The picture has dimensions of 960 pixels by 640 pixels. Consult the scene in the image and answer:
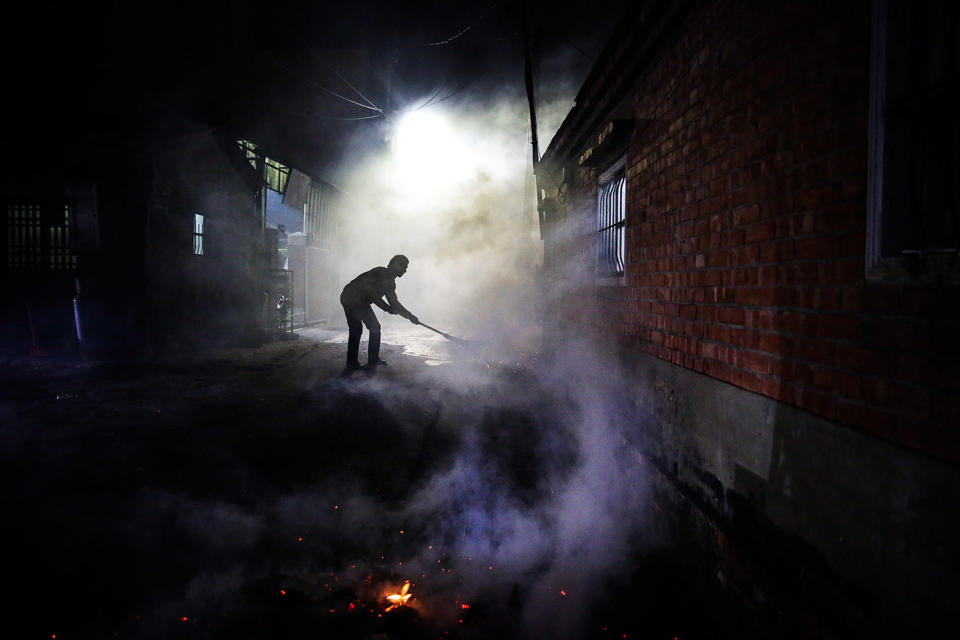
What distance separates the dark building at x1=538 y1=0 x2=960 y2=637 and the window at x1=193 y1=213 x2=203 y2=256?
10.2 metres

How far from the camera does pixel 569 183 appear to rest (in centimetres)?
696

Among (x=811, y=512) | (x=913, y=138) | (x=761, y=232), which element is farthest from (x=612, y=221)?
(x=811, y=512)

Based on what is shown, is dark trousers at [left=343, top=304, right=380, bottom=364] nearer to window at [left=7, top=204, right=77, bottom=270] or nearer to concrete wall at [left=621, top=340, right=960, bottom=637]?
window at [left=7, top=204, right=77, bottom=270]

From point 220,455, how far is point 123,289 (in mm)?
7022

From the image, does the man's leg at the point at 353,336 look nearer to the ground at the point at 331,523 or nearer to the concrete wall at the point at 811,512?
the ground at the point at 331,523

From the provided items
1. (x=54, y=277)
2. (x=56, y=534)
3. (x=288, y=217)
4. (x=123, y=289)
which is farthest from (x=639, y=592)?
(x=288, y=217)

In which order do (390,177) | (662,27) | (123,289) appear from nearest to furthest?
(662,27) < (123,289) < (390,177)

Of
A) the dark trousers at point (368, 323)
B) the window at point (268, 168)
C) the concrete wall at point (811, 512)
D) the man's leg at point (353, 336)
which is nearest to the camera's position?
the concrete wall at point (811, 512)

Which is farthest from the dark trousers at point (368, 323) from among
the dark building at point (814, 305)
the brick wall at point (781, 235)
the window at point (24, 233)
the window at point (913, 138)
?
the window at point (913, 138)

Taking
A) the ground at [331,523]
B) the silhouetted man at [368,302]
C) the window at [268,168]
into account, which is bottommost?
the ground at [331,523]

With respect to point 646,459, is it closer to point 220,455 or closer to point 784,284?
point 784,284

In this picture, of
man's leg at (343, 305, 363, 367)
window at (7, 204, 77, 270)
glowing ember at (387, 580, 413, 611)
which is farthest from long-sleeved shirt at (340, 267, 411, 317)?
glowing ember at (387, 580, 413, 611)

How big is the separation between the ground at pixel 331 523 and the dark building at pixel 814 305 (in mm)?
640

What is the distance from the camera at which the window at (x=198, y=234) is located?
10582 mm
